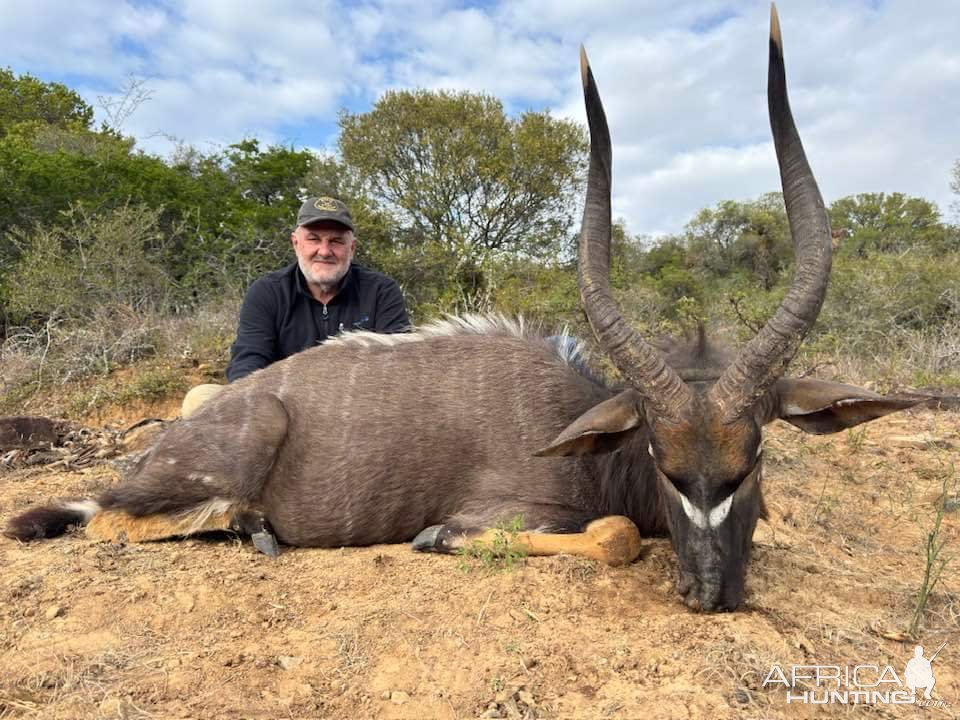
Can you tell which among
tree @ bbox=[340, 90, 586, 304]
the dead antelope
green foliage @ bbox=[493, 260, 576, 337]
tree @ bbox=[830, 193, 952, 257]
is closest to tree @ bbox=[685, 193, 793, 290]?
tree @ bbox=[830, 193, 952, 257]

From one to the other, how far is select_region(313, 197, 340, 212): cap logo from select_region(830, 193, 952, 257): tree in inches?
648

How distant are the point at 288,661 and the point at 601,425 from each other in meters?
1.62

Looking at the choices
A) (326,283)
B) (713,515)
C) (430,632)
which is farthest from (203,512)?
(713,515)

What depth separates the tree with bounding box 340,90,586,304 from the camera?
53.3 ft

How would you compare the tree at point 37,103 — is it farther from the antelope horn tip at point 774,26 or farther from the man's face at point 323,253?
the antelope horn tip at point 774,26

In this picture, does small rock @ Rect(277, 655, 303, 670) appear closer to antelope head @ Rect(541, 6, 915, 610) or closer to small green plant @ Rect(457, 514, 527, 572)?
small green plant @ Rect(457, 514, 527, 572)

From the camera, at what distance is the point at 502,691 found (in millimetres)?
2227

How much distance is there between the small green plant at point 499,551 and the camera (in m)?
3.20

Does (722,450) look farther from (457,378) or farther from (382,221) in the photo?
(382,221)

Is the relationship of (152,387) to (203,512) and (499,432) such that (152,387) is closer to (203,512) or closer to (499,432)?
(203,512)

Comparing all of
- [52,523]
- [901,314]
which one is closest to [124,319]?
[52,523]

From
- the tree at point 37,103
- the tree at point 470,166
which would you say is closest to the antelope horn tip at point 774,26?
the tree at point 470,166

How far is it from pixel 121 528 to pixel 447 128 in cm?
1438

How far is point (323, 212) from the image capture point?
5730 mm
